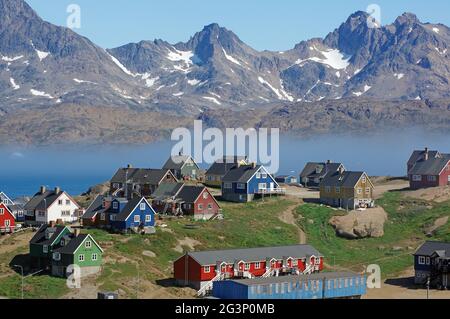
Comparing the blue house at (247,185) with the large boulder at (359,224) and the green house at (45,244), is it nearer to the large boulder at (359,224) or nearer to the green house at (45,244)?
the large boulder at (359,224)

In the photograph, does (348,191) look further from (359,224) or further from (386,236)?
(386,236)

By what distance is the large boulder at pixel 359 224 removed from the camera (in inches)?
3627

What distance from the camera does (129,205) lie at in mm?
82000

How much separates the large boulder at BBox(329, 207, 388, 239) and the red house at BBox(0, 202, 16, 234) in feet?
99.6

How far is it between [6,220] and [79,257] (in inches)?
675

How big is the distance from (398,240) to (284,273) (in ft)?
72.0

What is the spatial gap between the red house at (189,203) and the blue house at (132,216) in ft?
30.4

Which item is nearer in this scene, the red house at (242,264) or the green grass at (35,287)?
the green grass at (35,287)

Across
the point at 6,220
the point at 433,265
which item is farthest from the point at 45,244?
the point at 433,265

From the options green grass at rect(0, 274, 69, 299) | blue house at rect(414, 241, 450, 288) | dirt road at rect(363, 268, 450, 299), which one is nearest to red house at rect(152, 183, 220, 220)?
dirt road at rect(363, 268, 450, 299)

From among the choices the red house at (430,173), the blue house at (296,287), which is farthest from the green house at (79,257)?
the red house at (430,173)

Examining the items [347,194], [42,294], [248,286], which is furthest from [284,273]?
[347,194]

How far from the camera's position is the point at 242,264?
71.2 m

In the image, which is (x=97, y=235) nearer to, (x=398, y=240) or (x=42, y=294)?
(x=42, y=294)
